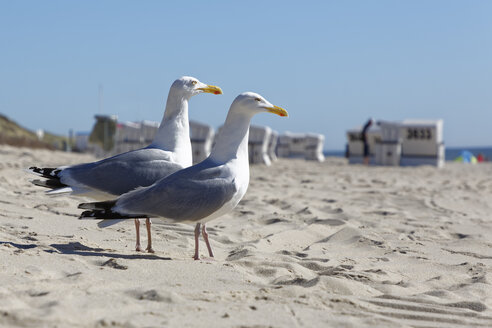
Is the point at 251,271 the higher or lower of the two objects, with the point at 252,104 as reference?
lower

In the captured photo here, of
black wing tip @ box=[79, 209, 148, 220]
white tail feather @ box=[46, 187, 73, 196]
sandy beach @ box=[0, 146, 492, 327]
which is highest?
white tail feather @ box=[46, 187, 73, 196]

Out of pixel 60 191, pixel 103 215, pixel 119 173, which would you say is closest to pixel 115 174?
pixel 119 173

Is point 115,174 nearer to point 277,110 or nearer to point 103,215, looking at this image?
point 103,215

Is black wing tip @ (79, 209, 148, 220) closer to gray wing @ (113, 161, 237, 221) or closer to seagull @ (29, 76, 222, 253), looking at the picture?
gray wing @ (113, 161, 237, 221)

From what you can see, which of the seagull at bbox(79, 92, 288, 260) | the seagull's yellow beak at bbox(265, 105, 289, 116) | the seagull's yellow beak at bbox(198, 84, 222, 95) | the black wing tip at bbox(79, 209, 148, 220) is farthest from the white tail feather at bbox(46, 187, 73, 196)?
the seagull's yellow beak at bbox(265, 105, 289, 116)

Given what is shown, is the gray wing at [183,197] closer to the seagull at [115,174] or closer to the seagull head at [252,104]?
the seagull at [115,174]

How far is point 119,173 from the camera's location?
152 inches

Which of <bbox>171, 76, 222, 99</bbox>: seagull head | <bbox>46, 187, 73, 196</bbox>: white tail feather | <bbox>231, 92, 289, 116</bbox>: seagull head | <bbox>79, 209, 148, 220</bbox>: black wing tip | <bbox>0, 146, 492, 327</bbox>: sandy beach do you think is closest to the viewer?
<bbox>0, 146, 492, 327</bbox>: sandy beach

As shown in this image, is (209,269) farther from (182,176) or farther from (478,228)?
(478,228)

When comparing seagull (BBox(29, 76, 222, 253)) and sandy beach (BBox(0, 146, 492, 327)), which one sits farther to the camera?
seagull (BBox(29, 76, 222, 253))

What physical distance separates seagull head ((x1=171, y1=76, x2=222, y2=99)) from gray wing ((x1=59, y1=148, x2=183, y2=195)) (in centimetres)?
74

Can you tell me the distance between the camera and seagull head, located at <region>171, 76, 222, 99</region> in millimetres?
4402

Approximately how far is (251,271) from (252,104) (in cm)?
118

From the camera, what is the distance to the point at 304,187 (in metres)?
9.52
